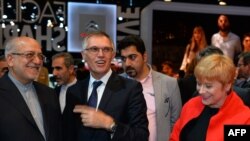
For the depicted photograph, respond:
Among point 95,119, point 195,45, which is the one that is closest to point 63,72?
point 95,119

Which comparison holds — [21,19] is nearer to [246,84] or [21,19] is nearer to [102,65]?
[246,84]

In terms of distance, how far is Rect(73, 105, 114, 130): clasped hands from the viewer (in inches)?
89.1

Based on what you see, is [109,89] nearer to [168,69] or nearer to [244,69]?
[244,69]

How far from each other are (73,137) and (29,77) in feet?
1.34

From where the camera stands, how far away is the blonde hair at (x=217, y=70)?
2.29m

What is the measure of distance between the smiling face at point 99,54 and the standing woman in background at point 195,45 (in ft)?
19.1

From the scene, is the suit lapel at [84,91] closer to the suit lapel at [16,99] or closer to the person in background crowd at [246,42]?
the suit lapel at [16,99]

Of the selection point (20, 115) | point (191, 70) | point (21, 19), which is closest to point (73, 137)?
point (20, 115)

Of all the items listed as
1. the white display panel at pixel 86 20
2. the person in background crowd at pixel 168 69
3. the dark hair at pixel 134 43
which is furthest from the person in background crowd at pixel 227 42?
the dark hair at pixel 134 43

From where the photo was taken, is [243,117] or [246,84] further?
[246,84]

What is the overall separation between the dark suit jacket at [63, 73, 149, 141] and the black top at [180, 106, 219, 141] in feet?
0.70

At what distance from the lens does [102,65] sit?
99.7 inches

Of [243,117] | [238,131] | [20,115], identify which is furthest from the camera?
[20,115]

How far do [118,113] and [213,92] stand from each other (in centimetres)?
51
